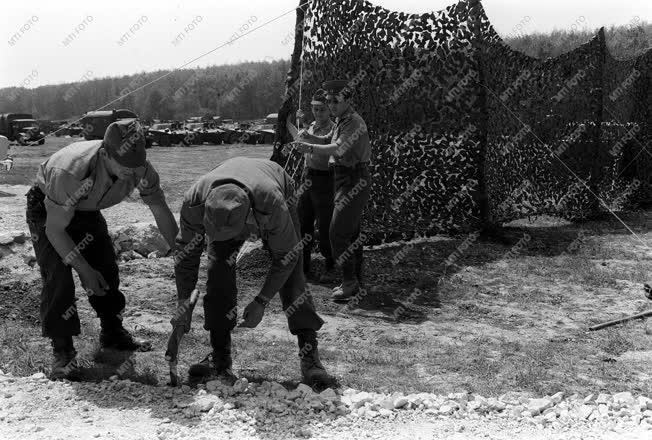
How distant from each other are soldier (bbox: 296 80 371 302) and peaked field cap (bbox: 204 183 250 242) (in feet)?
8.04

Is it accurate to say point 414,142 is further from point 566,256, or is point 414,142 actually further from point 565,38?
point 565,38

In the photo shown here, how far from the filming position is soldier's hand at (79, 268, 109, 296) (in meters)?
3.86

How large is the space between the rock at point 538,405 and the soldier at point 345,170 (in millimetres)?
2340

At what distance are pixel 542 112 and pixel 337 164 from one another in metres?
3.93

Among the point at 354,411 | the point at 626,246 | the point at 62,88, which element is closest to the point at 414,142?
the point at 626,246

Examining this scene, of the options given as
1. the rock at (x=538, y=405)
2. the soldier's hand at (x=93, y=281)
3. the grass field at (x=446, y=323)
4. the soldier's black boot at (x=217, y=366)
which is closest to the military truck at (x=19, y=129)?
the grass field at (x=446, y=323)

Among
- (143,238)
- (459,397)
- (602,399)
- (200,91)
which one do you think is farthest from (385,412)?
(200,91)

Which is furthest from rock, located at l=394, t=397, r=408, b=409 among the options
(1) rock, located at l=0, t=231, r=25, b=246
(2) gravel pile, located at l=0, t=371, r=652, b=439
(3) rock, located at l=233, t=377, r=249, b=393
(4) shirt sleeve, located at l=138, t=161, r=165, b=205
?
(1) rock, located at l=0, t=231, r=25, b=246

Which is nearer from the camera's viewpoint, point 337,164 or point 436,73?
point 337,164

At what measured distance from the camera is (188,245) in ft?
11.5

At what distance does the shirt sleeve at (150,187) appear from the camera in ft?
12.8

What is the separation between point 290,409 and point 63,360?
139 centimetres

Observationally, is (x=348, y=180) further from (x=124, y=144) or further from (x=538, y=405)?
(x=538, y=405)

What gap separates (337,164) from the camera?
221 inches
